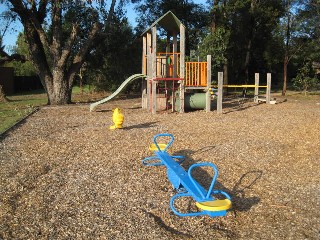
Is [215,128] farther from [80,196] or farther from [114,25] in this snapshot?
[114,25]

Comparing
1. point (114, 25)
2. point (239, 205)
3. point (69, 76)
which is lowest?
point (239, 205)

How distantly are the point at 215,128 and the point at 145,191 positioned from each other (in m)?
5.40

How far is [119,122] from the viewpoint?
941 centimetres

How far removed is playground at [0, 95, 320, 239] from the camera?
3.82 meters

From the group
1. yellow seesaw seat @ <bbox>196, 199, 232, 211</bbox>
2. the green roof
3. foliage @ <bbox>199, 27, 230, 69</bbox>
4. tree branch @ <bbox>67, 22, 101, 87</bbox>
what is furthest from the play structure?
yellow seesaw seat @ <bbox>196, 199, 232, 211</bbox>

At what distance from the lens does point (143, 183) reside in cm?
519

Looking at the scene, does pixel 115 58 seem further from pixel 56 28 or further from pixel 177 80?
pixel 177 80

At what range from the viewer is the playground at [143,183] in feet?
12.5

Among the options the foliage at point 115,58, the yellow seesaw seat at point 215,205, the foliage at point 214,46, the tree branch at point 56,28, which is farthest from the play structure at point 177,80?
the yellow seesaw seat at point 215,205

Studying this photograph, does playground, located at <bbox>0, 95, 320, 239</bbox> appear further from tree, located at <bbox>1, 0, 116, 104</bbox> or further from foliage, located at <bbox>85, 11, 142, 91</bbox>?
foliage, located at <bbox>85, 11, 142, 91</bbox>

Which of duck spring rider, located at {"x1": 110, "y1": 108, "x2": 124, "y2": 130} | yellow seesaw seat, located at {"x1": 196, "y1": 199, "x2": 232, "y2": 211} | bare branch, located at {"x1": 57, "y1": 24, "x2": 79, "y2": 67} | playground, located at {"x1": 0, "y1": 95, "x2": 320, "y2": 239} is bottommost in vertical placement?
playground, located at {"x1": 0, "y1": 95, "x2": 320, "y2": 239}

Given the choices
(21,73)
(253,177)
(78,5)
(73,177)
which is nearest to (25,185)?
(73,177)

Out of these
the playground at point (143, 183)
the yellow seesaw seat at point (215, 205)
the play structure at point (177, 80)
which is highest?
the play structure at point (177, 80)

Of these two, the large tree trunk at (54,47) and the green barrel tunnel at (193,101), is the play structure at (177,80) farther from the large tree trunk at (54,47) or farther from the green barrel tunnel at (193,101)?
the large tree trunk at (54,47)
